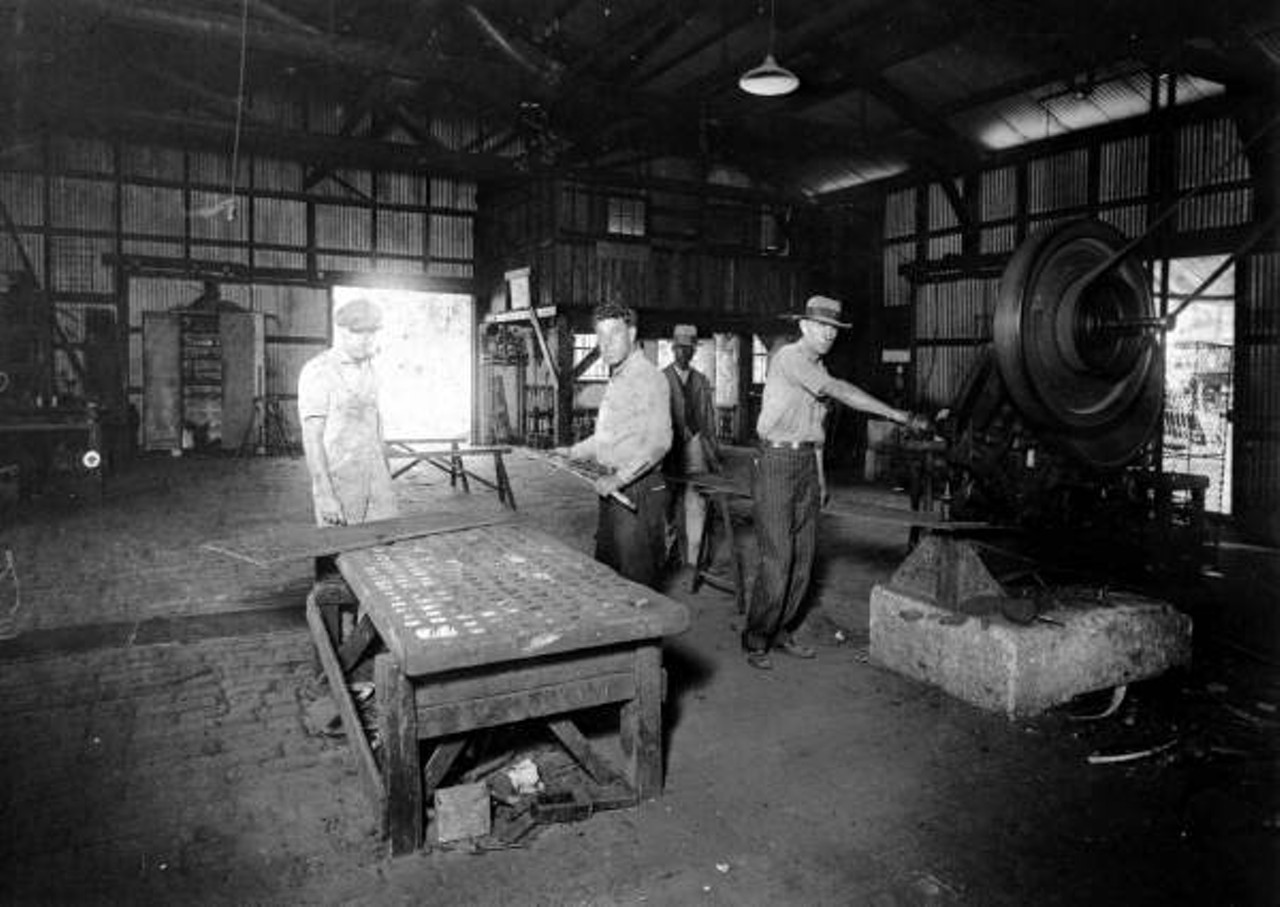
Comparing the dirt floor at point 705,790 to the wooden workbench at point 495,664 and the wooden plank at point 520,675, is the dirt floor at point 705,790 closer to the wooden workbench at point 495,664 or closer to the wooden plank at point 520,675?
the wooden workbench at point 495,664

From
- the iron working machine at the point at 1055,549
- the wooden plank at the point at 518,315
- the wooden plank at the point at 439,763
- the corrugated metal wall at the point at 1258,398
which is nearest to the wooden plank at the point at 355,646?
the wooden plank at the point at 439,763

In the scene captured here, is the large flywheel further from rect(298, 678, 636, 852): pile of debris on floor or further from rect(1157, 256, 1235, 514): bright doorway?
rect(1157, 256, 1235, 514): bright doorway

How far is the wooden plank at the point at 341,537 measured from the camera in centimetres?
407

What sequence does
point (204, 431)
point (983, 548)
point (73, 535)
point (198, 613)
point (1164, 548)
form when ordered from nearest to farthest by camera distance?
point (983, 548) < point (198, 613) < point (1164, 548) < point (73, 535) < point (204, 431)

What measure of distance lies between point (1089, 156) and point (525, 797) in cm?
1338

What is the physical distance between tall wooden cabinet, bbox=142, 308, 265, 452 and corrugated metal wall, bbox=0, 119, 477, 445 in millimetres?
464

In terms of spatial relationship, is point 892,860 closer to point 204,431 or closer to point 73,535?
point 73,535

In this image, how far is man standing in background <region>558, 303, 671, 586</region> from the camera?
4871 millimetres

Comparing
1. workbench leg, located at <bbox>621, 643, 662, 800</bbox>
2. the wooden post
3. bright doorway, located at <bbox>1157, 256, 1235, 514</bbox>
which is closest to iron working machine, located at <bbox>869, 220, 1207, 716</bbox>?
workbench leg, located at <bbox>621, 643, 662, 800</bbox>

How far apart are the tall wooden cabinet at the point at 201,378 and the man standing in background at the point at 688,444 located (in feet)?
→ 35.1

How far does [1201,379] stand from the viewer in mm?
11898

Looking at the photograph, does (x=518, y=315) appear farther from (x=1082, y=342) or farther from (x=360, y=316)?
(x=1082, y=342)

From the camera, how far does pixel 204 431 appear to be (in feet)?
54.4

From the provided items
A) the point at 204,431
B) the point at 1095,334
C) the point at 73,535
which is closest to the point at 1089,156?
the point at 1095,334
